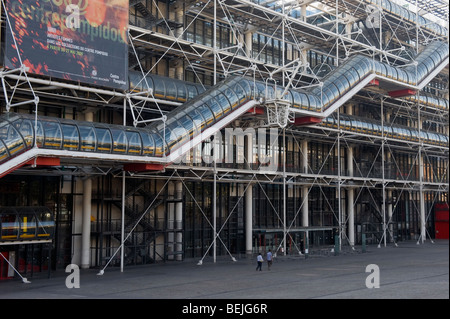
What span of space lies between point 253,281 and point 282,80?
1762 cm

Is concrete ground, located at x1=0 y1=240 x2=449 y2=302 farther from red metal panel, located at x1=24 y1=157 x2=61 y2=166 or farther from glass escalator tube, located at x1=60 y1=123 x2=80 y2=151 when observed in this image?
glass escalator tube, located at x1=60 y1=123 x2=80 y2=151

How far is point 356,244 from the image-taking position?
4238 centimetres

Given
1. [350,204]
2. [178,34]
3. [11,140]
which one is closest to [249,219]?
[350,204]

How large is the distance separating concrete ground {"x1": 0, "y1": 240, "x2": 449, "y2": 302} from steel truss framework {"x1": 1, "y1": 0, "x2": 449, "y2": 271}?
2470 mm

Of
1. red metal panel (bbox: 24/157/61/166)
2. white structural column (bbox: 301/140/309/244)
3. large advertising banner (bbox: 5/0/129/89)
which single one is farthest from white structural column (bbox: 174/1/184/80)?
red metal panel (bbox: 24/157/61/166)

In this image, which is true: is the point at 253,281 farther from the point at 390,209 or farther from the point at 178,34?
the point at 390,209

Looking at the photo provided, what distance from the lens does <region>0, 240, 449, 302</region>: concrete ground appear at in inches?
701

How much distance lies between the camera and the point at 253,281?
2148 cm

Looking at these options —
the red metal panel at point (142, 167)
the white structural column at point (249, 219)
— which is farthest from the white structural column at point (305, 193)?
the red metal panel at point (142, 167)

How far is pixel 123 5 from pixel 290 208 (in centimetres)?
1778

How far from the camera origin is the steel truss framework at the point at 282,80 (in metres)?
26.6
